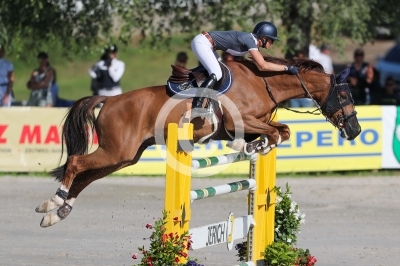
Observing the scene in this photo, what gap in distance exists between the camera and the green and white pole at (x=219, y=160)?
626 cm

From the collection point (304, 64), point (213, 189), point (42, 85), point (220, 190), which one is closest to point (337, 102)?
point (304, 64)

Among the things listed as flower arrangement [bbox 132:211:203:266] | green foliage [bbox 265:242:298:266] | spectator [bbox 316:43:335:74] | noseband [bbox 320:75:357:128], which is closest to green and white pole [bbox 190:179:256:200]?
flower arrangement [bbox 132:211:203:266]

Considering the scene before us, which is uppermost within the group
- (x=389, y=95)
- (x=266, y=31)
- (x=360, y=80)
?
(x=360, y=80)

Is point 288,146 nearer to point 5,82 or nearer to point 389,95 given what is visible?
point 389,95

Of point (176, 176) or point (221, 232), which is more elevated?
point (176, 176)

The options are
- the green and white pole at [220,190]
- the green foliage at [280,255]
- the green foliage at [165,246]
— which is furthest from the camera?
the green foliage at [280,255]

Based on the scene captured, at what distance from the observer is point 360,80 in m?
15.3

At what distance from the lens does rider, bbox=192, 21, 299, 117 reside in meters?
7.79

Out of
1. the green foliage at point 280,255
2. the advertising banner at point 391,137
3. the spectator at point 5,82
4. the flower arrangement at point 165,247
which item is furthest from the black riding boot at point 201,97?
the spectator at point 5,82

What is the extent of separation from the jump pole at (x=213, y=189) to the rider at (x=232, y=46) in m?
0.89

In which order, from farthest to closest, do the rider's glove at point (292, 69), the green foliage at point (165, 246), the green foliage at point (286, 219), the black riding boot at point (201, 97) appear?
the rider's glove at point (292, 69) < the green foliage at point (286, 219) < the black riding boot at point (201, 97) < the green foliage at point (165, 246)

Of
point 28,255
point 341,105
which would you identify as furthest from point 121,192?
point 341,105

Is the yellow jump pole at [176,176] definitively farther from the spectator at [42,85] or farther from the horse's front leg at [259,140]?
the spectator at [42,85]

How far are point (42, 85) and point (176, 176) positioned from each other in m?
9.77
